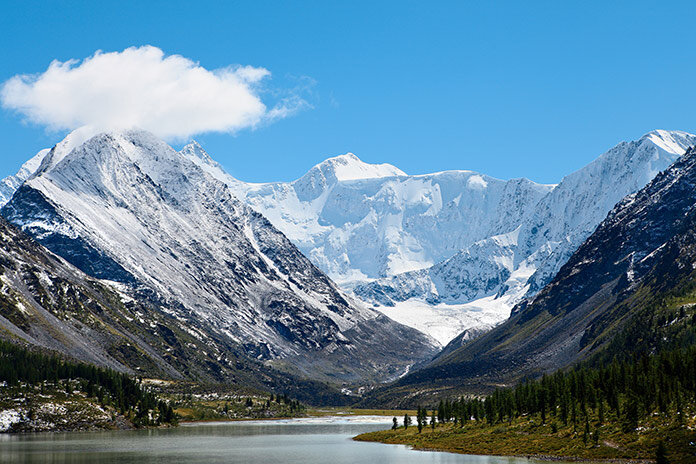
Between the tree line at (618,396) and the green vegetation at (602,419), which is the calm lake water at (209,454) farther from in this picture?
the tree line at (618,396)

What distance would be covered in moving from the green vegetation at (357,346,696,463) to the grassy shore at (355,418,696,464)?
0.14m

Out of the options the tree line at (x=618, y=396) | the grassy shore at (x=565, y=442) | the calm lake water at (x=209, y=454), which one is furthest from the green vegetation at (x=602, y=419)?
the calm lake water at (x=209, y=454)

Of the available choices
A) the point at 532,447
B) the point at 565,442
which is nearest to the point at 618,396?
the point at 565,442

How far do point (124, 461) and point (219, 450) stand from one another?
35685 millimetres

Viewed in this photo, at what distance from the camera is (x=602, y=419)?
148 meters

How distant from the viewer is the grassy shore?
12300cm

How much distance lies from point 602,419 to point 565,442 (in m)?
8.00

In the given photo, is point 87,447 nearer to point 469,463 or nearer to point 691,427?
point 469,463

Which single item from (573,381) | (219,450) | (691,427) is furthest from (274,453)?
(691,427)

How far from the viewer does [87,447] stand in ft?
605

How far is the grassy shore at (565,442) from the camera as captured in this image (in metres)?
123

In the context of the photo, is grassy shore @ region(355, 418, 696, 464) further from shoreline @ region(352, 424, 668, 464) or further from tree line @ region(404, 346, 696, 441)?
tree line @ region(404, 346, 696, 441)

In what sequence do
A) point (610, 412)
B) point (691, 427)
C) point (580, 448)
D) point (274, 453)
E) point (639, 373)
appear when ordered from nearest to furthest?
point (691, 427) → point (580, 448) → point (610, 412) → point (639, 373) → point (274, 453)

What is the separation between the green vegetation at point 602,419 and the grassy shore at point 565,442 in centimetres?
14
